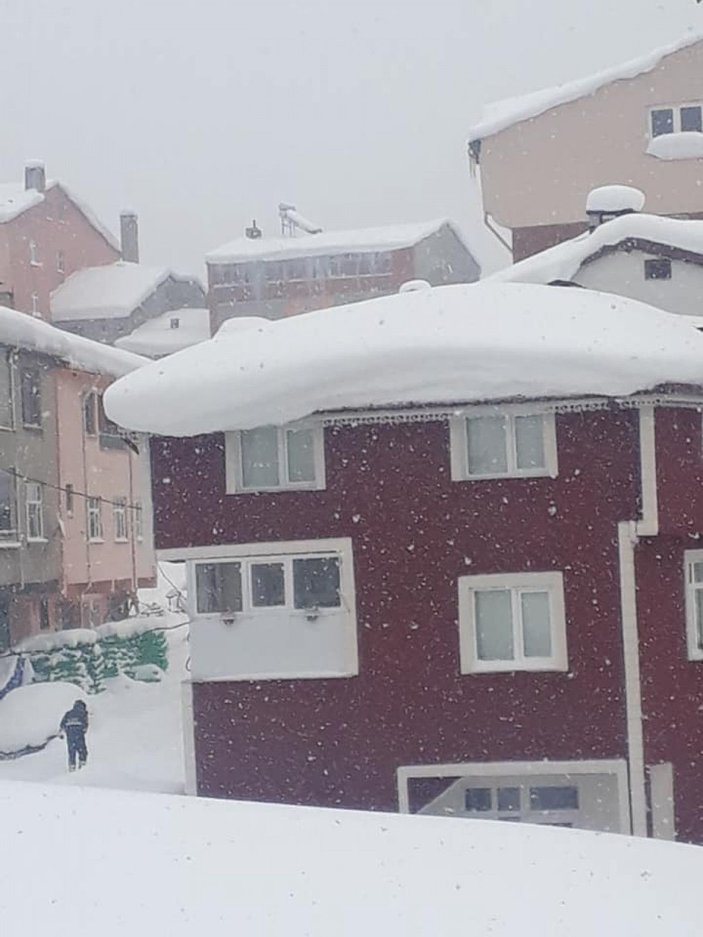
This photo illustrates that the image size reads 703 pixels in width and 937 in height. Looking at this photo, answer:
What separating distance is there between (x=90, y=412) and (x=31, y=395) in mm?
3566

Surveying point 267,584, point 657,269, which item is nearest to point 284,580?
point 267,584

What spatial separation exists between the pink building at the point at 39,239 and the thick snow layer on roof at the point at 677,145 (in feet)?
86.5

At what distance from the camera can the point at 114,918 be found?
10023 mm

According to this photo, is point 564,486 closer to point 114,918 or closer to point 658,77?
point 114,918

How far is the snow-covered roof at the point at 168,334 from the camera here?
5841 centimetres

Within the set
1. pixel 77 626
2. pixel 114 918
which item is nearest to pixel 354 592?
pixel 114 918

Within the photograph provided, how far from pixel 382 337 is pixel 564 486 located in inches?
123

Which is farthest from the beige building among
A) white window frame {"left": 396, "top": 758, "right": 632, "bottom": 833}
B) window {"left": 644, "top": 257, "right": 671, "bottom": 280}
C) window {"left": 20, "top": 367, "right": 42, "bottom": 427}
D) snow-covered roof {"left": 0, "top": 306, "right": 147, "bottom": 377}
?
white window frame {"left": 396, "top": 758, "right": 632, "bottom": 833}

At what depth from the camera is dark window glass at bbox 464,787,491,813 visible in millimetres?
21531

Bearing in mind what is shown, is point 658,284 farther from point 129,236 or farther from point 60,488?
point 129,236

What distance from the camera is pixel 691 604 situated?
20312mm

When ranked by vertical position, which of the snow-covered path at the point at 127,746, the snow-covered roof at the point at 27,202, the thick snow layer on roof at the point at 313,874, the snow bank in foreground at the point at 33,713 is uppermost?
the snow-covered roof at the point at 27,202

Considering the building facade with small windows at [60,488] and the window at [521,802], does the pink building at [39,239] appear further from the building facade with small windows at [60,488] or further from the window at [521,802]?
the window at [521,802]

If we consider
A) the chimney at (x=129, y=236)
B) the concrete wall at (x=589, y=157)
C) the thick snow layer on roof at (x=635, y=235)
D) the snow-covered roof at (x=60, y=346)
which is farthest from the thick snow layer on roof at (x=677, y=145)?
the chimney at (x=129, y=236)
